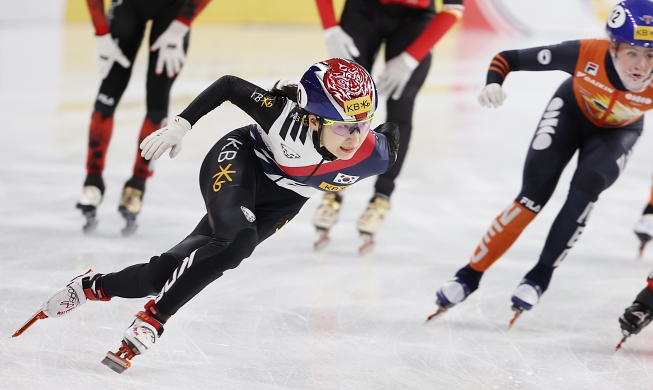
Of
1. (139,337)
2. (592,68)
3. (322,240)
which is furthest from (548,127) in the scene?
(139,337)

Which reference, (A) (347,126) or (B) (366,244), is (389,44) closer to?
(B) (366,244)

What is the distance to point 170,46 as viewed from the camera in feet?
15.9

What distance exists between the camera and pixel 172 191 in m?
5.87

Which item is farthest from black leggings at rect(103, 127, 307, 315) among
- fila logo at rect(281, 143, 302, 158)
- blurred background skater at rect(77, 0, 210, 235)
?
blurred background skater at rect(77, 0, 210, 235)

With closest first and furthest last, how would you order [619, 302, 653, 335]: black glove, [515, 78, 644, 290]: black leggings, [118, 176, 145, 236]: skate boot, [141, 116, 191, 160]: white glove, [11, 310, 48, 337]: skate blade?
1. [141, 116, 191, 160]: white glove
2. [11, 310, 48, 337]: skate blade
3. [619, 302, 653, 335]: black glove
4. [515, 78, 644, 290]: black leggings
5. [118, 176, 145, 236]: skate boot

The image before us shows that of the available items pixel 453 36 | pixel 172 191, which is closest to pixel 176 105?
pixel 172 191

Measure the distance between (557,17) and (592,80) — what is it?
13.6m

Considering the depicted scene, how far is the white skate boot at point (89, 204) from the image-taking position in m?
4.86

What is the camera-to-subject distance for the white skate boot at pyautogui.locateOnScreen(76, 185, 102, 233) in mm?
4863

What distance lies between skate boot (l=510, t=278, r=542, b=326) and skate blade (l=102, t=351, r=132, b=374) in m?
1.92

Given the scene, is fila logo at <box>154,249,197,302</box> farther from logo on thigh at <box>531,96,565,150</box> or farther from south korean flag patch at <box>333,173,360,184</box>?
Result: logo on thigh at <box>531,96,565,150</box>

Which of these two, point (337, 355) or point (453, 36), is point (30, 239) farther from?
point (453, 36)

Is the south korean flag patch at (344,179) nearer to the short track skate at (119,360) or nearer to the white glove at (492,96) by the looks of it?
the white glove at (492,96)

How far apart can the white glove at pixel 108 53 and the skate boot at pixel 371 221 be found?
5.73 feet
